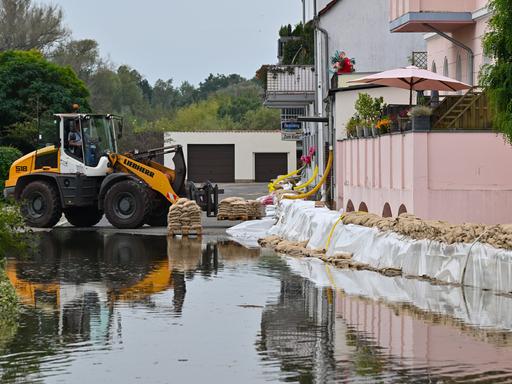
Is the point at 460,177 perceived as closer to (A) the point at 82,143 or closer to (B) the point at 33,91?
(A) the point at 82,143

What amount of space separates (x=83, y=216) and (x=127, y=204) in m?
2.63

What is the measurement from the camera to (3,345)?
1302 cm

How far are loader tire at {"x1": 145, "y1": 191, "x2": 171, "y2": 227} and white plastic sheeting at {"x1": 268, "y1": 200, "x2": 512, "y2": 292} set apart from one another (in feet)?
27.1

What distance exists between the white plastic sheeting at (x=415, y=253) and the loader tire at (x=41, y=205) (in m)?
9.81

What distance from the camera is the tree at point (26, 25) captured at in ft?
289

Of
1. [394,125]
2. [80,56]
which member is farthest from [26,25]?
[394,125]

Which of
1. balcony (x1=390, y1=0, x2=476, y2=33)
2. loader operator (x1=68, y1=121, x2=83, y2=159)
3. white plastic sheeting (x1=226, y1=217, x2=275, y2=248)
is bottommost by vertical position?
white plastic sheeting (x1=226, y1=217, x2=275, y2=248)

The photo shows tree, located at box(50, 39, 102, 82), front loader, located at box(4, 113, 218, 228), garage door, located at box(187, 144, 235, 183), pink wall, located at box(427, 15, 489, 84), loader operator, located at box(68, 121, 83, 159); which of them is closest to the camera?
pink wall, located at box(427, 15, 489, 84)

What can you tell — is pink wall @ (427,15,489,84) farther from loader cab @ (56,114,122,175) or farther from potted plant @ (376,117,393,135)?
loader cab @ (56,114,122,175)

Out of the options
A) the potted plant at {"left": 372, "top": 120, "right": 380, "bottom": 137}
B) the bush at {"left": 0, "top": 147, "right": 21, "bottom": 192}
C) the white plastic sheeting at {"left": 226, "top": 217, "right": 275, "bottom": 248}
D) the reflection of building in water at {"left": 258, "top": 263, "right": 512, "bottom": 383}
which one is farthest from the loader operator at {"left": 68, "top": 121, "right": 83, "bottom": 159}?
the reflection of building in water at {"left": 258, "top": 263, "right": 512, "bottom": 383}

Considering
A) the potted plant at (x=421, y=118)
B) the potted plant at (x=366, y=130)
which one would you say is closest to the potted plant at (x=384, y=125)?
the potted plant at (x=366, y=130)

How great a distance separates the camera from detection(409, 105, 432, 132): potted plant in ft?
73.4

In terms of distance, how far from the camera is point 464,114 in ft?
74.5

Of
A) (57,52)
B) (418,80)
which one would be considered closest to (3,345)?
(418,80)
